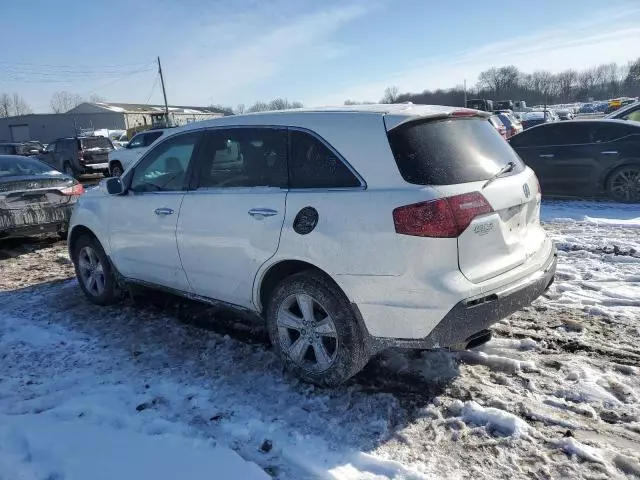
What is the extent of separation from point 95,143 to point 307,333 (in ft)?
64.3

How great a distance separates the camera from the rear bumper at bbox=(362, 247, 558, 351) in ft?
9.57

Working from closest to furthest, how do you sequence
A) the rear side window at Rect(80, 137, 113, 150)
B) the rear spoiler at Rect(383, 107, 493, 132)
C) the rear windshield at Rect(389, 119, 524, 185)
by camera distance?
the rear windshield at Rect(389, 119, 524, 185), the rear spoiler at Rect(383, 107, 493, 132), the rear side window at Rect(80, 137, 113, 150)

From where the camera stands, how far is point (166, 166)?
14.9 feet

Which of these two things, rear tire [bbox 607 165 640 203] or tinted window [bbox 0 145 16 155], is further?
tinted window [bbox 0 145 16 155]

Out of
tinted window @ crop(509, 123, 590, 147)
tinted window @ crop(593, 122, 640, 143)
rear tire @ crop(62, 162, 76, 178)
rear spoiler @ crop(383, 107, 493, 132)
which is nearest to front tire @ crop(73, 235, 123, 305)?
rear spoiler @ crop(383, 107, 493, 132)

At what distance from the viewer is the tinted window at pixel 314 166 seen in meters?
3.23

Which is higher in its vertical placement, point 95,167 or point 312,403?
point 95,167

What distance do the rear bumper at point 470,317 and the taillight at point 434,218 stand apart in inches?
16.4

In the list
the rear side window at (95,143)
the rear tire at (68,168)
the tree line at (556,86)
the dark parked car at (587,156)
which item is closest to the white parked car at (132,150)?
the rear side window at (95,143)

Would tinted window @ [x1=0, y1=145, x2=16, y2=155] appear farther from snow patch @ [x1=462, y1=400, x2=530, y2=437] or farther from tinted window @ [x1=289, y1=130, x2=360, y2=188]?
snow patch @ [x1=462, y1=400, x2=530, y2=437]

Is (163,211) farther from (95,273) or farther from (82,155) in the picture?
(82,155)

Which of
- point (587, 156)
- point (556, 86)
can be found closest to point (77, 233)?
point (587, 156)

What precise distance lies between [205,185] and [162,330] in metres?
1.46

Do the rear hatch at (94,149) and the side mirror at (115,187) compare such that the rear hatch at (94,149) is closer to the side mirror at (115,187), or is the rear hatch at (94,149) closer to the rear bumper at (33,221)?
the rear bumper at (33,221)
